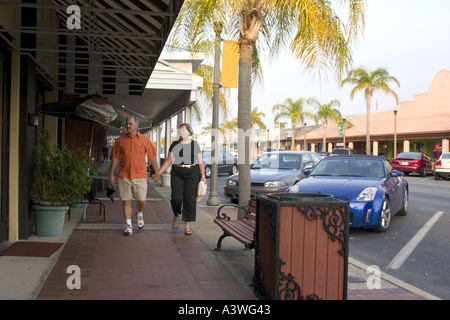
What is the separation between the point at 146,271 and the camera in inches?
223

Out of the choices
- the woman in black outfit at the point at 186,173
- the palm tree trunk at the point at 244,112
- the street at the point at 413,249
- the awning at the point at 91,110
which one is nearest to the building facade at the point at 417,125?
the street at the point at 413,249

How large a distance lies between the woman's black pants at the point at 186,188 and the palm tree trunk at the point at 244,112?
0.98 meters

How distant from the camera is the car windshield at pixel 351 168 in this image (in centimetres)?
1030

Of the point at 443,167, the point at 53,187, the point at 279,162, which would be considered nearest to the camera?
the point at 53,187

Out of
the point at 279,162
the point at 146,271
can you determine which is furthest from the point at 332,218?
the point at 279,162

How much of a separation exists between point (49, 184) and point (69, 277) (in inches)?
108

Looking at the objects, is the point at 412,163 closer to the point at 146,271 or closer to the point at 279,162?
the point at 279,162

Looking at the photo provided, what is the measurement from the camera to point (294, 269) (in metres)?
4.30

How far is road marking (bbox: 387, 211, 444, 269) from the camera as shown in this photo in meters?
6.94

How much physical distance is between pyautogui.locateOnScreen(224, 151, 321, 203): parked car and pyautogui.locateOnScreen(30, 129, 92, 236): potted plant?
581cm

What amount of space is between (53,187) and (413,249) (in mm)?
5829
